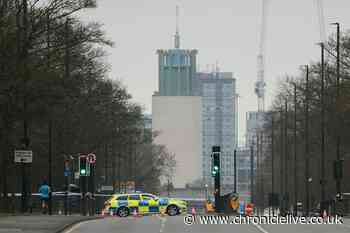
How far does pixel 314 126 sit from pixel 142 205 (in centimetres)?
4206

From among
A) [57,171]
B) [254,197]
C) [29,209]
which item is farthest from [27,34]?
[254,197]

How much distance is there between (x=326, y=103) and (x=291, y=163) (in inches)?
1293

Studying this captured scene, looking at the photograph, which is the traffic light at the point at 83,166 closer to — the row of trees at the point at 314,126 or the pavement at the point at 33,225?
the pavement at the point at 33,225

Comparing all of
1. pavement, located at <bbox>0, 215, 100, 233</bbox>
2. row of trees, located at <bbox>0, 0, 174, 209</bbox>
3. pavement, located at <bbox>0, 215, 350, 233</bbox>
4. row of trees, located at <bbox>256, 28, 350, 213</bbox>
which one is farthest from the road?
row of trees, located at <bbox>256, 28, 350, 213</bbox>

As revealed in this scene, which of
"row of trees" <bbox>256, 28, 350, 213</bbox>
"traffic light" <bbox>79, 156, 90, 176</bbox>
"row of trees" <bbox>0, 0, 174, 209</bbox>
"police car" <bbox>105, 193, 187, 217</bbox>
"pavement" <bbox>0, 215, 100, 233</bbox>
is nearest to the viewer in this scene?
"pavement" <bbox>0, 215, 100, 233</bbox>

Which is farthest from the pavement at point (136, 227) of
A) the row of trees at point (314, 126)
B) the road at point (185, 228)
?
Result: the row of trees at point (314, 126)

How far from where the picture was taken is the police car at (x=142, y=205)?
6356 cm

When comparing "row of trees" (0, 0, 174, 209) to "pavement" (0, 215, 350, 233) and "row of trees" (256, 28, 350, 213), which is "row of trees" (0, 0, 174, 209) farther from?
"row of trees" (256, 28, 350, 213)

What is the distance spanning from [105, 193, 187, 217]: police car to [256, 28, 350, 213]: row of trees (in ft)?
42.2

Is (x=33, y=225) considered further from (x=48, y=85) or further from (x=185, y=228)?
(x=48, y=85)

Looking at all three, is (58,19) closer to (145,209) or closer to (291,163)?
(145,209)

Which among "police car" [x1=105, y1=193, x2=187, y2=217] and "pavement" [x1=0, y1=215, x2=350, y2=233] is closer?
"pavement" [x1=0, y1=215, x2=350, y2=233]

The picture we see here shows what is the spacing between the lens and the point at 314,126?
342ft

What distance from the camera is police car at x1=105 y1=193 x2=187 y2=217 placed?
63.6 meters
